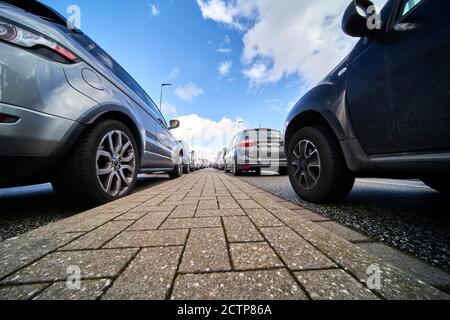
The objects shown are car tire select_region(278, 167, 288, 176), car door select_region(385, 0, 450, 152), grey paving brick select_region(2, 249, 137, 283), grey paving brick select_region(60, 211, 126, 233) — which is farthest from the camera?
car tire select_region(278, 167, 288, 176)

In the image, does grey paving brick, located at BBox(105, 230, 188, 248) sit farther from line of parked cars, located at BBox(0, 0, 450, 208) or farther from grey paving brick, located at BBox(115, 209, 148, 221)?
line of parked cars, located at BBox(0, 0, 450, 208)

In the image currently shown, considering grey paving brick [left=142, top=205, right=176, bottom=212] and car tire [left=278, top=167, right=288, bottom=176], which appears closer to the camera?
grey paving brick [left=142, top=205, right=176, bottom=212]

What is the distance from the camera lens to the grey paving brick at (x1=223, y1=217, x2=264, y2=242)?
102 cm

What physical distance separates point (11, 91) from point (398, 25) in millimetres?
2564

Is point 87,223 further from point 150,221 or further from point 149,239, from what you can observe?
point 149,239

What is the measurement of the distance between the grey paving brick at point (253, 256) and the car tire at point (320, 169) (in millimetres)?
1214

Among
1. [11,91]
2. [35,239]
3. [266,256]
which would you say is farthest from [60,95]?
[266,256]

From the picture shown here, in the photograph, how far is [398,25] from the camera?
1.29 m

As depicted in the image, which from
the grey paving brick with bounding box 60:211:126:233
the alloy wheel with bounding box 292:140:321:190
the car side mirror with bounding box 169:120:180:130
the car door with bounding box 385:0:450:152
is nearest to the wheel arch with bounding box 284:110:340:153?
the alloy wheel with bounding box 292:140:321:190

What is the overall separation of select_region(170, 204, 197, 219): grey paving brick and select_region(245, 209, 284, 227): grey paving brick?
1.50 feet

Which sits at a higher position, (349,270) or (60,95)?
(60,95)

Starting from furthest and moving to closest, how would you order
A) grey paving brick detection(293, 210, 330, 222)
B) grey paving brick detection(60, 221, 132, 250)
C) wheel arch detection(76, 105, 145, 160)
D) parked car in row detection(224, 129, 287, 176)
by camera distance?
parked car in row detection(224, 129, 287, 176), wheel arch detection(76, 105, 145, 160), grey paving brick detection(293, 210, 330, 222), grey paving brick detection(60, 221, 132, 250)
